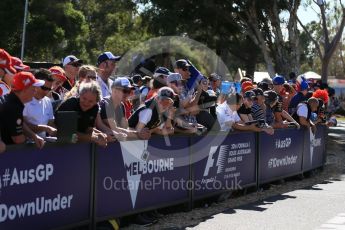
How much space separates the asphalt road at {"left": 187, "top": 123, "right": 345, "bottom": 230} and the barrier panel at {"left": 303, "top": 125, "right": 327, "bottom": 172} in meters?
2.05

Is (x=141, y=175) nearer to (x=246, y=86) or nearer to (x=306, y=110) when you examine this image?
(x=246, y=86)

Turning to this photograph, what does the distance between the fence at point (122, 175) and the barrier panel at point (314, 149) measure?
1686mm

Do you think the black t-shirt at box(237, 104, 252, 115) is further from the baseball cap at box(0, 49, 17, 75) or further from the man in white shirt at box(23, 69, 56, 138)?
the baseball cap at box(0, 49, 17, 75)

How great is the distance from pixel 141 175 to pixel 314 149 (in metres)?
7.32

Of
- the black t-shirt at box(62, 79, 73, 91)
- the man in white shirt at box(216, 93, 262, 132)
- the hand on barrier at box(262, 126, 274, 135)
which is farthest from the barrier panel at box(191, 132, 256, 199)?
the black t-shirt at box(62, 79, 73, 91)

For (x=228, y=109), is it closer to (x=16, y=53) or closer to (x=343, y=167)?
(x=343, y=167)

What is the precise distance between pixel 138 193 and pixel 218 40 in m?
24.5

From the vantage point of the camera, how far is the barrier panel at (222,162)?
948 cm

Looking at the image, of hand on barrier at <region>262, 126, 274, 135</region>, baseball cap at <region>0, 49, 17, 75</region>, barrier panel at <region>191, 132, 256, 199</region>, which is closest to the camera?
baseball cap at <region>0, 49, 17, 75</region>

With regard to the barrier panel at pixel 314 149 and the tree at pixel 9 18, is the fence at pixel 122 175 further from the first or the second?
the tree at pixel 9 18

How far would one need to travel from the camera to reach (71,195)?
6.84m

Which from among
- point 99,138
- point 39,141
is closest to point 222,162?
point 99,138

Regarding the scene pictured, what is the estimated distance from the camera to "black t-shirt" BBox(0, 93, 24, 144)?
5.85 meters

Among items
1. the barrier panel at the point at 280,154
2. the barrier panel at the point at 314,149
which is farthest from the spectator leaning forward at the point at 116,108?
the barrier panel at the point at 314,149
